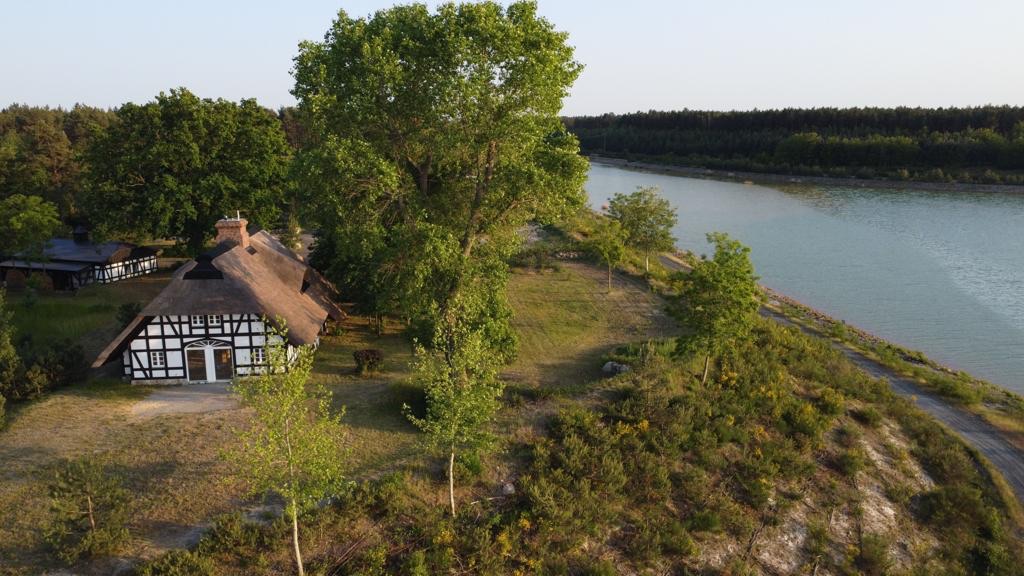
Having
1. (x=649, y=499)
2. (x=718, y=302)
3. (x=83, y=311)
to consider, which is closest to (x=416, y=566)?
(x=649, y=499)

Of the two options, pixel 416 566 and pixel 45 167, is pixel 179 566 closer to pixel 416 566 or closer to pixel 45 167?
pixel 416 566

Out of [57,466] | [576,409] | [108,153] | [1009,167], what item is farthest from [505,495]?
[1009,167]

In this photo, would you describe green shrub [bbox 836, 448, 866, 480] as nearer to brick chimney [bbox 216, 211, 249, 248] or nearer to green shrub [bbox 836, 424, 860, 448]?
green shrub [bbox 836, 424, 860, 448]

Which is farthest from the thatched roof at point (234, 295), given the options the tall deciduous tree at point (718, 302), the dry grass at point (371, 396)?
the tall deciduous tree at point (718, 302)

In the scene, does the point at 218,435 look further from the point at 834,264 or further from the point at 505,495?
the point at 834,264

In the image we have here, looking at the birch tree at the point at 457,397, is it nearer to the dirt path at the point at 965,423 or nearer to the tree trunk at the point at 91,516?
the tree trunk at the point at 91,516
